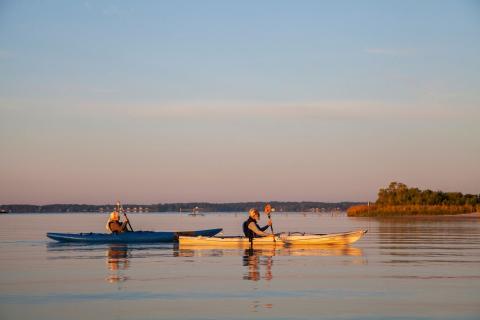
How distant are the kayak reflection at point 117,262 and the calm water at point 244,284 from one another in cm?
4

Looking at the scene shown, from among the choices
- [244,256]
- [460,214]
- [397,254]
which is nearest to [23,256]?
[244,256]

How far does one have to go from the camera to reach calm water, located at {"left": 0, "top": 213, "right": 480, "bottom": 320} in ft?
55.3

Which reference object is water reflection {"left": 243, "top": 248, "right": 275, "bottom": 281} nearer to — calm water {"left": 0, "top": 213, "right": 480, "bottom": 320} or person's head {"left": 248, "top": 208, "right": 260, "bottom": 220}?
calm water {"left": 0, "top": 213, "right": 480, "bottom": 320}

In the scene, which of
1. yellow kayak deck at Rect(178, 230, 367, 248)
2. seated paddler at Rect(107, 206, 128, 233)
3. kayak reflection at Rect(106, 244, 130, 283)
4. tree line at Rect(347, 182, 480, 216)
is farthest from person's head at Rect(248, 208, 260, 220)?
tree line at Rect(347, 182, 480, 216)

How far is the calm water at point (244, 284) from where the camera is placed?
16.8 metres

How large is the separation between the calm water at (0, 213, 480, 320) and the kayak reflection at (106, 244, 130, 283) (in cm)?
4

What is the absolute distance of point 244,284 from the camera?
2133 centimetres

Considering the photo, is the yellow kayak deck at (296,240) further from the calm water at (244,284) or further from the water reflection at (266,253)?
the calm water at (244,284)

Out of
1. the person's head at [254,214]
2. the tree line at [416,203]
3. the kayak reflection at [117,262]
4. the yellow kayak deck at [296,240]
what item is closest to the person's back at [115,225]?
the kayak reflection at [117,262]

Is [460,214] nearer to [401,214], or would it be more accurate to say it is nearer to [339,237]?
[401,214]

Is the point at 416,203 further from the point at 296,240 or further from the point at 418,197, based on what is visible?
the point at 296,240

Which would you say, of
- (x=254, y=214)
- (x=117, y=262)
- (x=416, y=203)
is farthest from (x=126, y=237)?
(x=416, y=203)

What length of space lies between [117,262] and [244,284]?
8716 millimetres

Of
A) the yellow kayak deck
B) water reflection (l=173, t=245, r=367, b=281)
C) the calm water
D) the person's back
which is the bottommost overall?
the calm water
